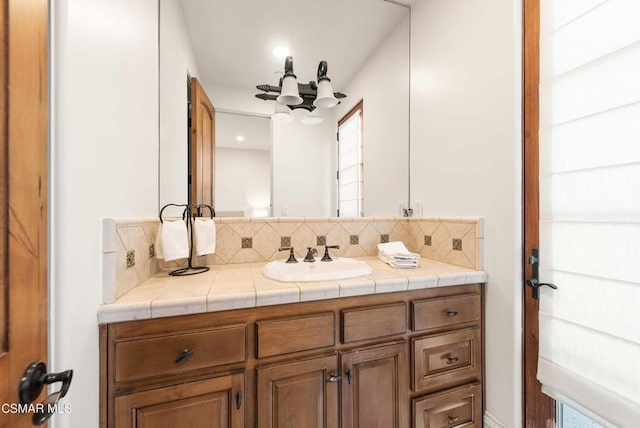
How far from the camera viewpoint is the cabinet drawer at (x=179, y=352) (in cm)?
84

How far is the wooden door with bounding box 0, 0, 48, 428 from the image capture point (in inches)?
17.3

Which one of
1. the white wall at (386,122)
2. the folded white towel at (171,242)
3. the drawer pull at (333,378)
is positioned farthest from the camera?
the white wall at (386,122)

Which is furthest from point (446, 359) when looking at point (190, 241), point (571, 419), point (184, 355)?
point (190, 241)

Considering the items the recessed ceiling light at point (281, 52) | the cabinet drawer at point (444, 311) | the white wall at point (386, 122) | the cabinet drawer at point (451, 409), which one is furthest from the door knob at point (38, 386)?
the recessed ceiling light at point (281, 52)

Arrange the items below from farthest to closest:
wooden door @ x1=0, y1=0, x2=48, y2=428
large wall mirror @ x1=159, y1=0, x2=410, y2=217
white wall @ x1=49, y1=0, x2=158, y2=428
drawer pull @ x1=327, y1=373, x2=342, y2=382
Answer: large wall mirror @ x1=159, y1=0, x2=410, y2=217 < drawer pull @ x1=327, y1=373, x2=342, y2=382 < white wall @ x1=49, y1=0, x2=158, y2=428 < wooden door @ x1=0, y1=0, x2=48, y2=428

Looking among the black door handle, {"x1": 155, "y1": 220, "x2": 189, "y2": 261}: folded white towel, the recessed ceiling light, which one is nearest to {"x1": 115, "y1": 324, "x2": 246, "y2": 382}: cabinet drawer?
{"x1": 155, "y1": 220, "x2": 189, "y2": 261}: folded white towel

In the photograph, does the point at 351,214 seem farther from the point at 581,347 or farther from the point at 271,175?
the point at 581,347

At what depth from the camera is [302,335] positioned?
1.02 meters

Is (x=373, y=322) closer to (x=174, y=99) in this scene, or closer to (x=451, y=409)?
(x=451, y=409)

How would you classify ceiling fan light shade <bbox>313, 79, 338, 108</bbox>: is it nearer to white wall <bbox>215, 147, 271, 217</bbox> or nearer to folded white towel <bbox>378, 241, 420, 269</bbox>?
white wall <bbox>215, 147, 271, 217</bbox>

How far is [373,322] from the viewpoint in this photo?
111cm

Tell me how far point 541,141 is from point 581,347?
804 millimetres

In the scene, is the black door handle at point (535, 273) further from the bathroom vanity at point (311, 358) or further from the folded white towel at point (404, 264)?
the folded white towel at point (404, 264)

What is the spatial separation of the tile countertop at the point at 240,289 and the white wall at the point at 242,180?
0.39m
